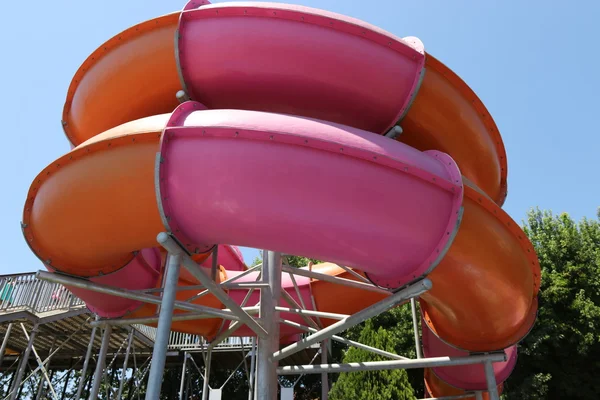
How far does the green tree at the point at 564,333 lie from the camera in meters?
15.4

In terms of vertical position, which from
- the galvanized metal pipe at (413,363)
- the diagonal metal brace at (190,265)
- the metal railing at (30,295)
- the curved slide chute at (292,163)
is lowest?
the galvanized metal pipe at (413,363)

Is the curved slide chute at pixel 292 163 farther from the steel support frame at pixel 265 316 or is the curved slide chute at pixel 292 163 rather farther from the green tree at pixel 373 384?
the green tree at pixel 373 384

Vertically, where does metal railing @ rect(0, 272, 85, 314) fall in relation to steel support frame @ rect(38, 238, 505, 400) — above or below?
above

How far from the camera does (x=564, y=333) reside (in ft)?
51.8

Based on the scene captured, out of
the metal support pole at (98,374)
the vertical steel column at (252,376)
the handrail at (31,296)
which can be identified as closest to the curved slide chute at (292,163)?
the metal support pole at (98,374)

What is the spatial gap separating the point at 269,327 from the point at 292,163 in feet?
11.4

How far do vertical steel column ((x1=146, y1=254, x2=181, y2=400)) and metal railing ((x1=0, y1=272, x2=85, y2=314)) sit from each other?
26.6 feet

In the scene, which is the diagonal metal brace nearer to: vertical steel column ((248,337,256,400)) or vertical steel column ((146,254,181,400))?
vertical steel column ((146,254,181,400))

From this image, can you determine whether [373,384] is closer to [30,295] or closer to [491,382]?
[491,382]

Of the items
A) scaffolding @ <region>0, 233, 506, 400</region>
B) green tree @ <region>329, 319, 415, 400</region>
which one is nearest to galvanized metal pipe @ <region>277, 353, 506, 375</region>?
scaffolding @ <region>0, 233, 506, 400</region>

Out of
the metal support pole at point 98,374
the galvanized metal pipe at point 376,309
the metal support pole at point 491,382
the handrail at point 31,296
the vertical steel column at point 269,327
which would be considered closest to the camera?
the galvanized metal pipe at point 376,309

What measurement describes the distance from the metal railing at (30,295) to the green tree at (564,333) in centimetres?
1353

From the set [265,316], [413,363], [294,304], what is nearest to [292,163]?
[413,363]

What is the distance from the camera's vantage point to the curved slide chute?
3807 millimetres
